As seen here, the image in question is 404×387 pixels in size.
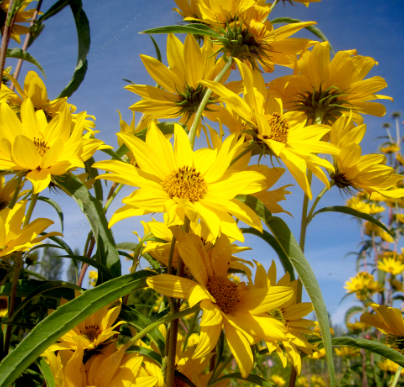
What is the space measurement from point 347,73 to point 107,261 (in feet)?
2.58

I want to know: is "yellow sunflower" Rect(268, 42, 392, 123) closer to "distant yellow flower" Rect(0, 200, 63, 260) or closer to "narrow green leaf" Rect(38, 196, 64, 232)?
"distant yellow flower" Rect(0, 200, 63, 260)

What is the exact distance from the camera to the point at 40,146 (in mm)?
805

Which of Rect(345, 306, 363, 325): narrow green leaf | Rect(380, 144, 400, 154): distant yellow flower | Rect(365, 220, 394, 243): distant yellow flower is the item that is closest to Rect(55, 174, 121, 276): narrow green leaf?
Rect(345, 306, 363, 325): narrow green leaf

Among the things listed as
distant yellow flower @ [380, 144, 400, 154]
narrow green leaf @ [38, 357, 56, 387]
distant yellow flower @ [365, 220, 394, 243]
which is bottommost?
narrow green leaf @ [38, 357, 56, 387]

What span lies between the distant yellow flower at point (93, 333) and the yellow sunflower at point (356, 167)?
2.16ft

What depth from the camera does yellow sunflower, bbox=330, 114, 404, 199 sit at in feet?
2.66

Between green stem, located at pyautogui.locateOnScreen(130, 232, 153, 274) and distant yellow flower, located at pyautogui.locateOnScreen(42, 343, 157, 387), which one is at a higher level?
green stem, located at pyautogui.locateOnScreen(130, 232, 153, 274)

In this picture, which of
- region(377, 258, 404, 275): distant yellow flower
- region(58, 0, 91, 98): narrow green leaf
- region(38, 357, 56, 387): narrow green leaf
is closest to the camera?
region(38, 357, 56, 387): narrow green leaf

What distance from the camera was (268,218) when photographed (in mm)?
604

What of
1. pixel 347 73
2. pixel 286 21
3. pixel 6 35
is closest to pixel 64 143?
pixel 6 35

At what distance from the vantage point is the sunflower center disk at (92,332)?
Answer: 0.69 metres

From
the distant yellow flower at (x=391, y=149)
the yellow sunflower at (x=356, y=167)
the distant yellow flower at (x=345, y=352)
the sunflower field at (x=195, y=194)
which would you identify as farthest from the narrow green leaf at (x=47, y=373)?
the distant yellow flower at (x=391, y=149)

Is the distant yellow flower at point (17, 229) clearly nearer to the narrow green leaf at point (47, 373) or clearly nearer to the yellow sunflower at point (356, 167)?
the narrow green leaf at point (47, 373)

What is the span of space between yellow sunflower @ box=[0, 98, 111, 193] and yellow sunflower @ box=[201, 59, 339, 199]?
0.33 metres
